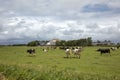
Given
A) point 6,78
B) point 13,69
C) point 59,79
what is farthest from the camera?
point 13,69

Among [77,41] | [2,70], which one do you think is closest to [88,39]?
[77,41]

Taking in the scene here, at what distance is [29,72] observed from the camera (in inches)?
838

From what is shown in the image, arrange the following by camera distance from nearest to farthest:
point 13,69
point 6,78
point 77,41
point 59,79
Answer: point 59,79
point 6,78
point 13,69
point 77,41

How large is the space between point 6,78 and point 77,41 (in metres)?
130

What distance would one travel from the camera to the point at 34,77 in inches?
765

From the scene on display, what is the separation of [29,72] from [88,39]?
13073 centimetres

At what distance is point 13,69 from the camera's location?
23.0m

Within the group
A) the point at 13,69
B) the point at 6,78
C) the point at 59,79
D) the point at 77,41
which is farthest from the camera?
the point at 77,41

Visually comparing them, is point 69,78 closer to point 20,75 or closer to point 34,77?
point 34,77

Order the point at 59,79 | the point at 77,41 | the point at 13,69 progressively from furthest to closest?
the point at 77,41 → the point at 13,69 → the point at 59,79

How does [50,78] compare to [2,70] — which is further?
[2,70]

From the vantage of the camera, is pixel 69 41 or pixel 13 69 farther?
pixel 69 41

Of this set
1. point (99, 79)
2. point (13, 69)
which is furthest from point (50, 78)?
point (13, 69)

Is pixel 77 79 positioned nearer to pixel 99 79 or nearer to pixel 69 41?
pixel 99 79
